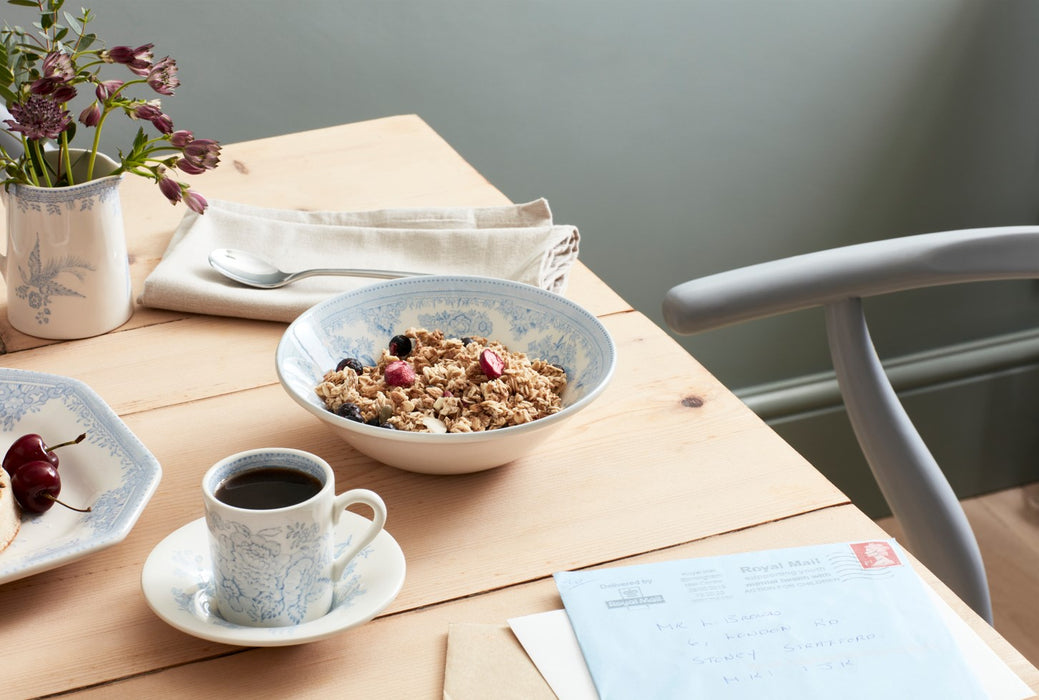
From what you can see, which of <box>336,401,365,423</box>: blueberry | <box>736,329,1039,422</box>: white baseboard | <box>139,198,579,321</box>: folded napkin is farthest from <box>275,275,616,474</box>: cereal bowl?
<box>736,329,1039,422</box>: white baseboard

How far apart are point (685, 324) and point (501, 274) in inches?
12.6

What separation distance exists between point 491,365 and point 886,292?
0.29 meters

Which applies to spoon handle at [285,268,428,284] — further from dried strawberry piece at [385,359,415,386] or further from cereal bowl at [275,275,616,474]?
dried strawberry piece at [385,359,415,386]

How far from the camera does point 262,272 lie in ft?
3.28

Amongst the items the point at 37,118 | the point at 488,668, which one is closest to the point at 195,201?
the point at 37,118

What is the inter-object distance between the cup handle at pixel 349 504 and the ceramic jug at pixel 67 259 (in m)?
0.42

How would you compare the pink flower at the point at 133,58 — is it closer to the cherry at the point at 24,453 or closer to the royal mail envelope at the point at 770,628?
the cherry at the point at 24,453

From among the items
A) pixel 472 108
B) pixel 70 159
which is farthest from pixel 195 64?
pixel 70 159

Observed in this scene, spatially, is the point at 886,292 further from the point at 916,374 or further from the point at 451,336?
the point at 916,374

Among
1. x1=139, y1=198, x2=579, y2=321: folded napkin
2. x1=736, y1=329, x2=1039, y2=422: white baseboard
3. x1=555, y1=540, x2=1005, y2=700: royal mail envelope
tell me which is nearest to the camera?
x1=555, y1=540, x2=1005, y2=700: royal mail envelope

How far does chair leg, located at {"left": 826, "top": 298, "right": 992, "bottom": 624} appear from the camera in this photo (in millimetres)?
770

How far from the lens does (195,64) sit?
5.31ft

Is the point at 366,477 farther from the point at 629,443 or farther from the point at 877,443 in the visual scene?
the point at 877,443

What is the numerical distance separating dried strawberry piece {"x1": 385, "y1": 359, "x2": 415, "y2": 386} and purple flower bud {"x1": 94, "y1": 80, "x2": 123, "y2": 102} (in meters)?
0.30
